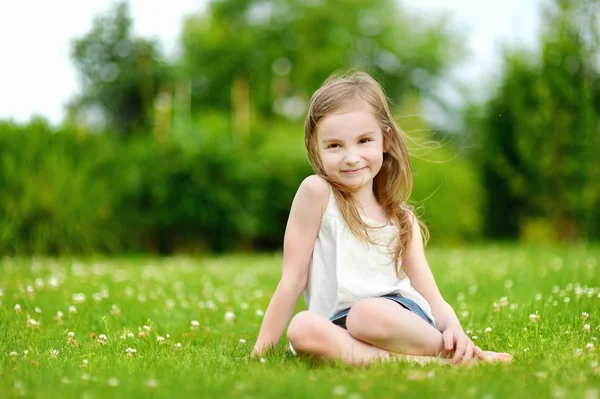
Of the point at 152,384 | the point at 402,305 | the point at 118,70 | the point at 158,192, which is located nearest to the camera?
the point at 152,384

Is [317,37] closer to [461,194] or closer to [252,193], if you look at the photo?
[461,194]

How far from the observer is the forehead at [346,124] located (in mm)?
3809

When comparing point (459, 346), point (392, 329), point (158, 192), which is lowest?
point (158, 192)

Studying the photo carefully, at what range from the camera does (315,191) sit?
3.81 m

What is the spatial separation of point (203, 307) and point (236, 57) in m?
29.4

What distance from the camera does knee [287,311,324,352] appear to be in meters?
3.39

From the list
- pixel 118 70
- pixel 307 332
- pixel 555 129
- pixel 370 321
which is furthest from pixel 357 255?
pixel 118 70

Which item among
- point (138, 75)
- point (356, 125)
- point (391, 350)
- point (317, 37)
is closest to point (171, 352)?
point (391, 350)

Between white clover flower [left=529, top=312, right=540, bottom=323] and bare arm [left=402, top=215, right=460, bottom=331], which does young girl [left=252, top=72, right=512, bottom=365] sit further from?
white clover flower [left=529, top=312, right=540, bottom=323]

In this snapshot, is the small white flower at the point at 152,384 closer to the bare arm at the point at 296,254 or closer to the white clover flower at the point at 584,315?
the bare arm at the point at 296,254

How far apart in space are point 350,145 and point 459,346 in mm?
1260

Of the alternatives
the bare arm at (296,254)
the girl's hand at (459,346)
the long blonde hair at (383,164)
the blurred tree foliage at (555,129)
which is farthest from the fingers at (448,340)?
the blurred tree foliage at (555,129)

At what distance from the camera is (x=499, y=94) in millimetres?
18516

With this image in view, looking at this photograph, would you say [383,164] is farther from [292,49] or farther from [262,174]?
[292,49]
